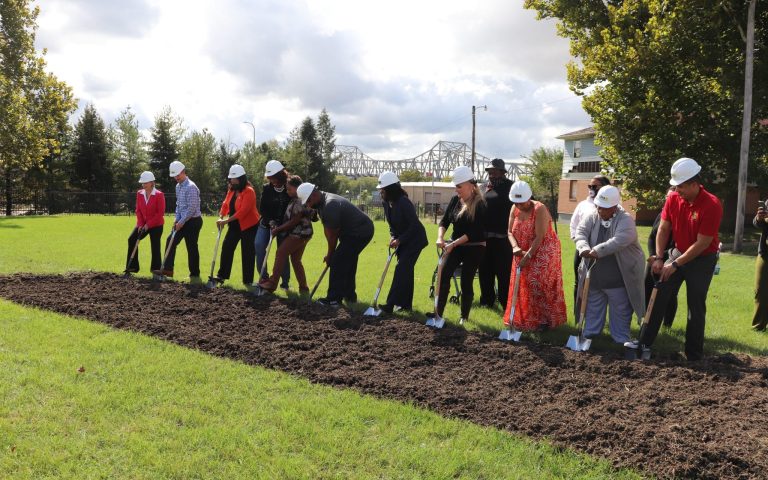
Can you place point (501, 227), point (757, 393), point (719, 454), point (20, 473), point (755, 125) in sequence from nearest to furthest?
point (20, 473) → point (719, 454) → point (757, 393) → point (501, 227) → point (755, 125)

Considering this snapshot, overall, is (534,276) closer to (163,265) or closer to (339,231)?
(339,231)

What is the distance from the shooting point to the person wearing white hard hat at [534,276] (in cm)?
686

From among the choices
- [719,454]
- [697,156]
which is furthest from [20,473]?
[697,156]

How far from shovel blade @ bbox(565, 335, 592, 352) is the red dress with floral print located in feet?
2.18

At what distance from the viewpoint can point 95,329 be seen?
673 cm

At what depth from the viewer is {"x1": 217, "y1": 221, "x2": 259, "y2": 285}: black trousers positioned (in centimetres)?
964

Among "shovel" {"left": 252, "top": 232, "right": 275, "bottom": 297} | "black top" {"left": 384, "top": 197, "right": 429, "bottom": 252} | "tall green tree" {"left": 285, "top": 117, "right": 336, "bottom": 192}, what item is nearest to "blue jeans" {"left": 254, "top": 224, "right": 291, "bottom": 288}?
"shovel" {"left": 252, "top": 232, "right": 275, "bottom": 297}

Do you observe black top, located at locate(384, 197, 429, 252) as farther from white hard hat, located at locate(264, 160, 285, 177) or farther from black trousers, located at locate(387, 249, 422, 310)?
white hard hat, located at locate(264, 160, 285, 177)

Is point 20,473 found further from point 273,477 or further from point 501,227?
point 501,227

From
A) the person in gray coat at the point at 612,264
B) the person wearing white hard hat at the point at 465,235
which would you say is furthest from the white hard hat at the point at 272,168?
the person in gray coat at the point at 612,264

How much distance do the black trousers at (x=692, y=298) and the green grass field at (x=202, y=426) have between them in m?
0.65

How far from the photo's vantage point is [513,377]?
5227mm

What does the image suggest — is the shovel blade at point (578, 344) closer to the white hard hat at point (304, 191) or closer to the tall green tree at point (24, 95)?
the white hard hat at point (304, 191)

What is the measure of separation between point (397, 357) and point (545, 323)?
2.10m
